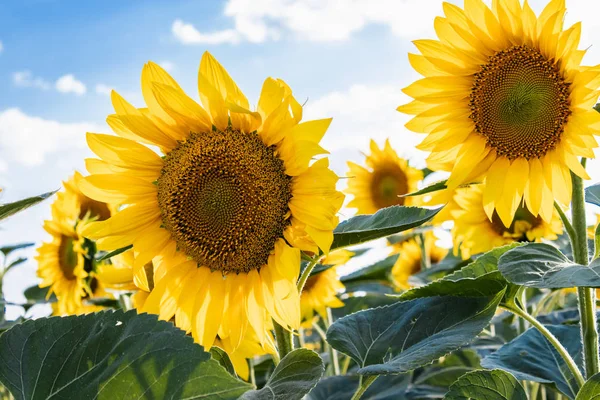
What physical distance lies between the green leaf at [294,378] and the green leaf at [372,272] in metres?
2.05

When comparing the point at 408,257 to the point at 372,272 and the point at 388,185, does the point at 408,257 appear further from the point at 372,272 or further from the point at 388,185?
the point at 372,272

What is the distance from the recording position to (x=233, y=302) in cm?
172

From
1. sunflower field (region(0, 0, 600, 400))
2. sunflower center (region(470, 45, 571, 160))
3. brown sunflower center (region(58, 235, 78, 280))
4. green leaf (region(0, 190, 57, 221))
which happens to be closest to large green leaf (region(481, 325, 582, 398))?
sunflower field (region(0, 0, 600, 400))

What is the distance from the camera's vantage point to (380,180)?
4.74 metres

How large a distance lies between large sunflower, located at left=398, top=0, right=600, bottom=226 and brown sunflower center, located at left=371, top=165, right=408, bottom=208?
90.3 inches

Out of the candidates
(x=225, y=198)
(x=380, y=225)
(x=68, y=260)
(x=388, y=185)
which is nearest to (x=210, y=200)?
(x=225, y=198)

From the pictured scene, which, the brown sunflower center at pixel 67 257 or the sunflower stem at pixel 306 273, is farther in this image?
the brown sunflower center at pixel 67 257

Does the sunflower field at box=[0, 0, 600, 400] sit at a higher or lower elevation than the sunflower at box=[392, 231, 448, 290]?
higher

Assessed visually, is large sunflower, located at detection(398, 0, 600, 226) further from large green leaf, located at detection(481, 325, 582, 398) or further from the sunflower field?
large green leaf, located at detection(481, 325, 582, 398)

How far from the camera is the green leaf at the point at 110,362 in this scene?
1.22m

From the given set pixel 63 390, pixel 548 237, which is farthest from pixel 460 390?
pixel 548 237

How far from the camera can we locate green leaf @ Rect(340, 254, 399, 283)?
350 centimetres

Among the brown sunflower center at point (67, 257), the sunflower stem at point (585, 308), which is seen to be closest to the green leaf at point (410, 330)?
the sunflower stem at point (585, 308)

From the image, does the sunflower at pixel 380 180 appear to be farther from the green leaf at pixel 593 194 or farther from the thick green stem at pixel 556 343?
the thick green stem at pixel 556 343
